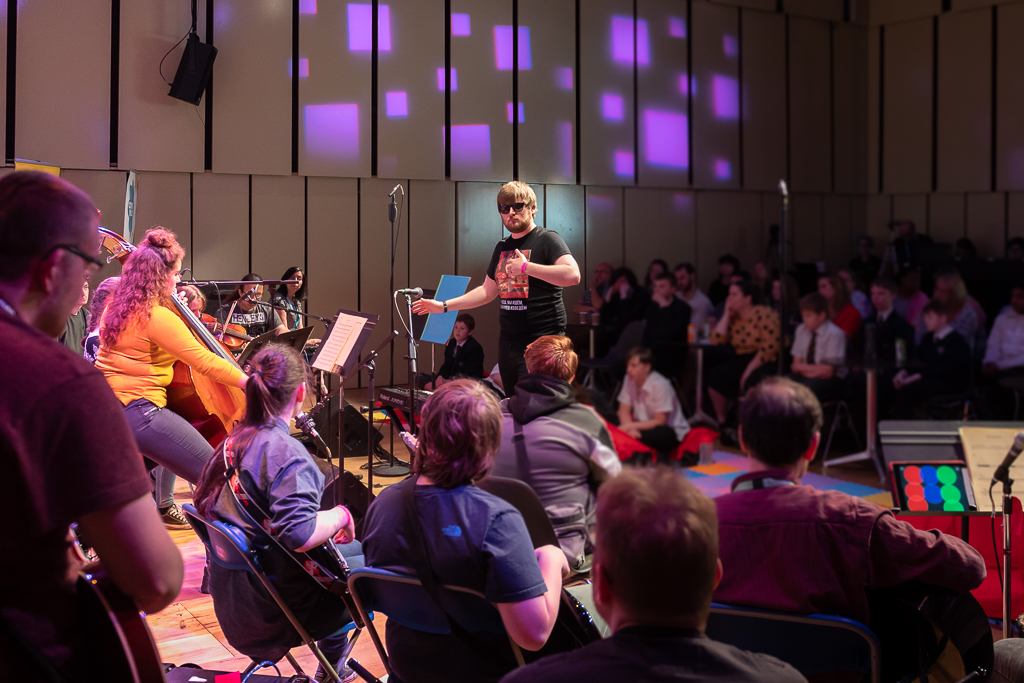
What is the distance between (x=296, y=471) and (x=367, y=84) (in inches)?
133

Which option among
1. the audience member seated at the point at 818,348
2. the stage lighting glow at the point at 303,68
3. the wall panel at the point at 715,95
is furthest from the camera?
the wall panel at the point at 715,95

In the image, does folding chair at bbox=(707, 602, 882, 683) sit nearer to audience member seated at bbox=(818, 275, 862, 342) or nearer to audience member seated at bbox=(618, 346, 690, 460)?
audience member seated at bbox=(618, 346, 690, 460)

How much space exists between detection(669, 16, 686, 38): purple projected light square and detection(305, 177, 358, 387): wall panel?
11.4ft

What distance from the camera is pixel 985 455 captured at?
3873 millimetres

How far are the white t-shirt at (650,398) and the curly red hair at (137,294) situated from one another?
3.58m

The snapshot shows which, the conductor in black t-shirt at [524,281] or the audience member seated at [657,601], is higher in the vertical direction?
the conductor in black t-shirt at [524,281]

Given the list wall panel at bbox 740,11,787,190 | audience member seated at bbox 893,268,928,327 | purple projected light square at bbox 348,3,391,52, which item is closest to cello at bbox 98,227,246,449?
purple projected light square at bbox 348,3,391,52

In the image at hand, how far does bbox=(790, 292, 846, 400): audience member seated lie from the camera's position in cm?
628

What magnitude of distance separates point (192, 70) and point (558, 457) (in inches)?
134

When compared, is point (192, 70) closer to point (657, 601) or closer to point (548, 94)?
point (548, 94)

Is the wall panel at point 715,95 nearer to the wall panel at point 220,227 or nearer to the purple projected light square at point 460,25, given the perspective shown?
the purple projected light square at point 460,25

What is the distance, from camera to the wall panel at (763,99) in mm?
8594

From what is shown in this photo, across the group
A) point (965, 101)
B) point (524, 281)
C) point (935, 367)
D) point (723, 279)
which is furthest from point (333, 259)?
point (965, 101)

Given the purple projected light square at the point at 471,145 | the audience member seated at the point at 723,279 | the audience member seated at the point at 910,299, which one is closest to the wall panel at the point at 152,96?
the purple projected light square at the point at 471,145
